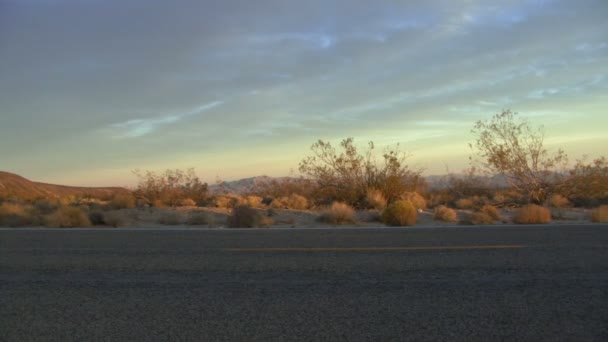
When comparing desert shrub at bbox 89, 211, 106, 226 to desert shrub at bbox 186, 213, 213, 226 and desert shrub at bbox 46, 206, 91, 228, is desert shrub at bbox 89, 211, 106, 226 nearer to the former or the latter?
desert shrub at bbox 46, 206, 91, 228

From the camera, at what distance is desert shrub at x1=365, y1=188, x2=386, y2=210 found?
2453cm

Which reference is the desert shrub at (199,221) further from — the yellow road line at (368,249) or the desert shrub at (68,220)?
the yellow road line at (368,249)

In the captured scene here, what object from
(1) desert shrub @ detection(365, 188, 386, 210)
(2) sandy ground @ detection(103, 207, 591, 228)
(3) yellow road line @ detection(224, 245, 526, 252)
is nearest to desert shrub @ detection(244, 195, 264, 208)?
(2) sandy ground @ detection(103, 207, 591, 228)

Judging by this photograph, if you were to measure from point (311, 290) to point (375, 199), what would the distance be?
18969 mm

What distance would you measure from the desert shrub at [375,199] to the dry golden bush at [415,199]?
1.07m

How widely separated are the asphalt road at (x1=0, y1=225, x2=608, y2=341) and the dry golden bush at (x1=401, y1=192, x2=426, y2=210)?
1313cm

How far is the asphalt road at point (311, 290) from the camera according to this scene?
4812mm

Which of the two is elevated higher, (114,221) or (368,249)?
(114,221)

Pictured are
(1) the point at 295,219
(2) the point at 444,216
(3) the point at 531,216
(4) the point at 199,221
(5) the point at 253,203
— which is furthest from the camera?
(5) the point at 253,203

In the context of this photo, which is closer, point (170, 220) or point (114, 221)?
point (114, 221)

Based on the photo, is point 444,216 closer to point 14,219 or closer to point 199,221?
point 199,221

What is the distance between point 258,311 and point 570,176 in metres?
→ 26.0

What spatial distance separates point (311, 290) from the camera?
247 inches

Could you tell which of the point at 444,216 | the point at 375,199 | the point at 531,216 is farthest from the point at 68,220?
the point at 531,216
